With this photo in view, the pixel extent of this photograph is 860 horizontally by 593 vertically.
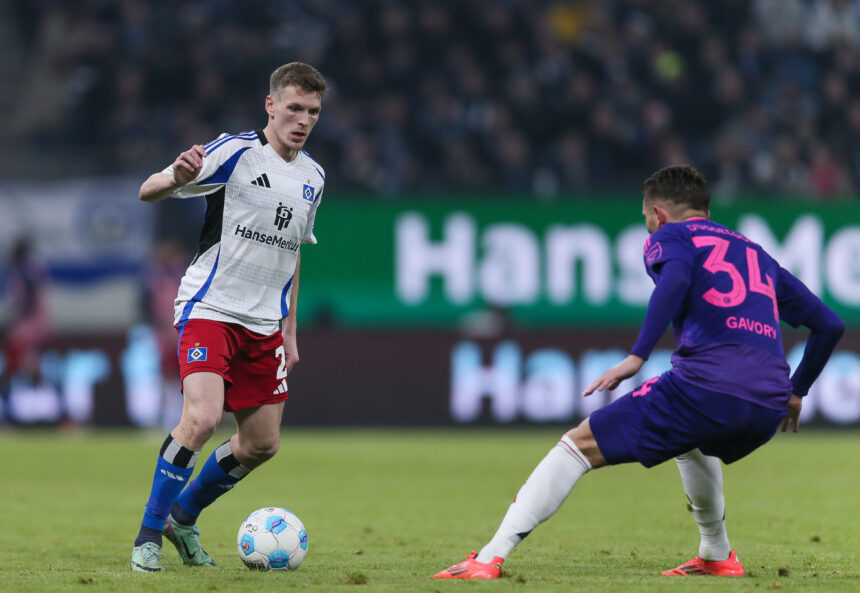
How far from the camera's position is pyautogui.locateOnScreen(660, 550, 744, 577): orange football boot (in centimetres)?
591

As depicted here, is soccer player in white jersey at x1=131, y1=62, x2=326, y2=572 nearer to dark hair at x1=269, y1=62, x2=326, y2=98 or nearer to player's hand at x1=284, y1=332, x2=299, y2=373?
dark hair at x1=269, y1=62, x2=326, y2=98

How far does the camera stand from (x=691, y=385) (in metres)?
5.47

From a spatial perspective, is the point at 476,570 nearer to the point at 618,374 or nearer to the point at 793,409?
the point at 618,374

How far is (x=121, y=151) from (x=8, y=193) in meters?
1.71

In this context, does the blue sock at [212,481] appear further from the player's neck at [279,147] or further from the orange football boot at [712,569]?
the orange football boot at [712,569]

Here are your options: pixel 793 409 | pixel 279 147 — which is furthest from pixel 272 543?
pixel 793 409

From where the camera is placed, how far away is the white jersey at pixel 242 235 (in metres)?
6.33

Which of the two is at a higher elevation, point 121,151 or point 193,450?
point 121,151

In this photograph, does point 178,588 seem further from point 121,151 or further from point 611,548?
point 121,151

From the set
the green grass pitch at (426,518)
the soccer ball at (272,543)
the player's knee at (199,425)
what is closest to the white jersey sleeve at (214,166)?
the player's knee at (199,425)

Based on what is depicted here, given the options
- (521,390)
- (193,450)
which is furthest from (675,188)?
(521,390)

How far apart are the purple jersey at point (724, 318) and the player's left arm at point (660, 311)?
0.05 metres

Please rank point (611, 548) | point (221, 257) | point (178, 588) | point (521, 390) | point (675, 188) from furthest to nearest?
1. point (521, 390)
2. point (611, 548)
3. point (221, 257)
4. point (675, 188)
5. point (178, 588)

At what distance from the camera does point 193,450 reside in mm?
6098
